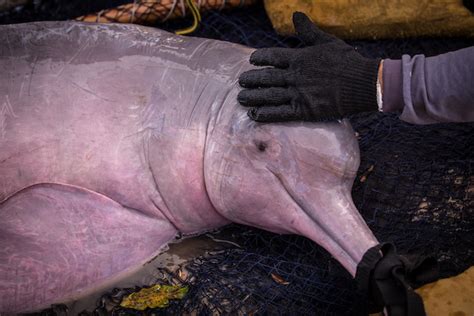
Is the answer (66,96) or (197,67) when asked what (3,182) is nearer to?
(66,96)

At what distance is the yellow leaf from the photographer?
10.1 feet

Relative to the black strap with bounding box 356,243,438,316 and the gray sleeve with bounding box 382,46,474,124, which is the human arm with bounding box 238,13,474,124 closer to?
the gray sleeve with bounding box 382,46,474,124

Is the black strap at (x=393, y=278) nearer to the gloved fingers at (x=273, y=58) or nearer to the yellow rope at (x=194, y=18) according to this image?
the gloved fingers at (x=273, y=58)

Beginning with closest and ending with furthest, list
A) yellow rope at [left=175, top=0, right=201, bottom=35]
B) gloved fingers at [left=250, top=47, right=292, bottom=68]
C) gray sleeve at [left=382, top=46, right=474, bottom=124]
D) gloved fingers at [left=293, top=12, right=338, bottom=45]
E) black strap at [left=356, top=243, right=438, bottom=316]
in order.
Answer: black strap at [left=356, top=243, right=438, bottom=316]
gray sleeve at [left=382, top=46, right=474, bottom=124]
gloved fingers at [left=250, top=47, right=292, bottom=68]
gloved fingers at [left=293, top=12, right=338, bottom=45]
yellow rope at [left=175, top=0, right=201, bottom=35]

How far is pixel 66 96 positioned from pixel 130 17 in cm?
159

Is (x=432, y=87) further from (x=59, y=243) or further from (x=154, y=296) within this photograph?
(x=59, y=243)

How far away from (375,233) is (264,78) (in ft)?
3.29

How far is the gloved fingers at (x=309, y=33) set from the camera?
10.4 feet

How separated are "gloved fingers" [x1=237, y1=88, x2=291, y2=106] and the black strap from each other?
0.78 meters

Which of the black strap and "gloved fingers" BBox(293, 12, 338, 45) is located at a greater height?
"gloved fingers" BBox(293, 12, 338, 45)

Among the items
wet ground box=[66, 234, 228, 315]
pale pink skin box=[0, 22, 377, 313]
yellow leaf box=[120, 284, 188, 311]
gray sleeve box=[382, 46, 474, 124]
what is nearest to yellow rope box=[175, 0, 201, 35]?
pale pink skin box=[0, 22, 377, 313]

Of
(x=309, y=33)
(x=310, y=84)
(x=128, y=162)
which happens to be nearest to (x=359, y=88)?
(x=310, y=84)

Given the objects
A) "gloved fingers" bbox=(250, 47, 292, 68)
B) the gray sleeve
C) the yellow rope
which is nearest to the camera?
the gray sleeve

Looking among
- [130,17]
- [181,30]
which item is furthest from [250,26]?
[130,17]
